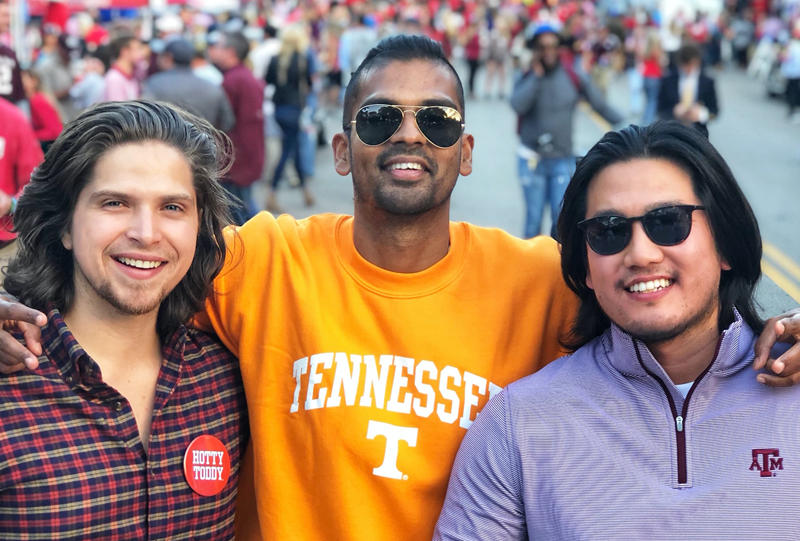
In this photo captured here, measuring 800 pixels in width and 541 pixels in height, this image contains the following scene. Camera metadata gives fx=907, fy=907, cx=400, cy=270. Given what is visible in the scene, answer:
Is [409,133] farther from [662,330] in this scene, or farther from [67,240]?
[67,240]

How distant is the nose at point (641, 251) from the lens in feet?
8.29

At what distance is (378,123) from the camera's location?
2926mm

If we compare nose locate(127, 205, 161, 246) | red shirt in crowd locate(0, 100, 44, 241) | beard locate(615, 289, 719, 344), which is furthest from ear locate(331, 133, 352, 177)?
red shirt in crowd locate(0, 100, 44, 241)

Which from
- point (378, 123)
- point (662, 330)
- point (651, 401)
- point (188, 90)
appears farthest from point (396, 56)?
point (188, 90)

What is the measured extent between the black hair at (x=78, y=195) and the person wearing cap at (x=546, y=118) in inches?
256

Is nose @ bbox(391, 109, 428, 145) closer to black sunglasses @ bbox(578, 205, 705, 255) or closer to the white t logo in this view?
black sunglasses @ bbox(578, 205, 705, 255)

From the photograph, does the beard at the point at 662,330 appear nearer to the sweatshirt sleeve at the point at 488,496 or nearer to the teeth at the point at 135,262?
the sweatshirt sleeve at the point at 488,496

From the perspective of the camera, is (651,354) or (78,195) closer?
(651,354)

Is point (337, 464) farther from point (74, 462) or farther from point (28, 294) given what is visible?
point (28, 294)

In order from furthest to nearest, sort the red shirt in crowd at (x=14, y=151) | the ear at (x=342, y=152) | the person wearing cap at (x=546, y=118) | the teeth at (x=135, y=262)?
the person wearing cap at (x=546, y=118), the red shirt in crowd at (x=14, y=151), the ear at (x=342, y=152), the teeth at (x=135, y=262)

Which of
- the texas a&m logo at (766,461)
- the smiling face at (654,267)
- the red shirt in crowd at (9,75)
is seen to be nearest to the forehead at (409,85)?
the smiling face at (654,267)

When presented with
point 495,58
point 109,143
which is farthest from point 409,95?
point 495,58

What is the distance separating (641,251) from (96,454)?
1.61 m

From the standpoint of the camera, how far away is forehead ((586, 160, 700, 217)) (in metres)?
2.62
